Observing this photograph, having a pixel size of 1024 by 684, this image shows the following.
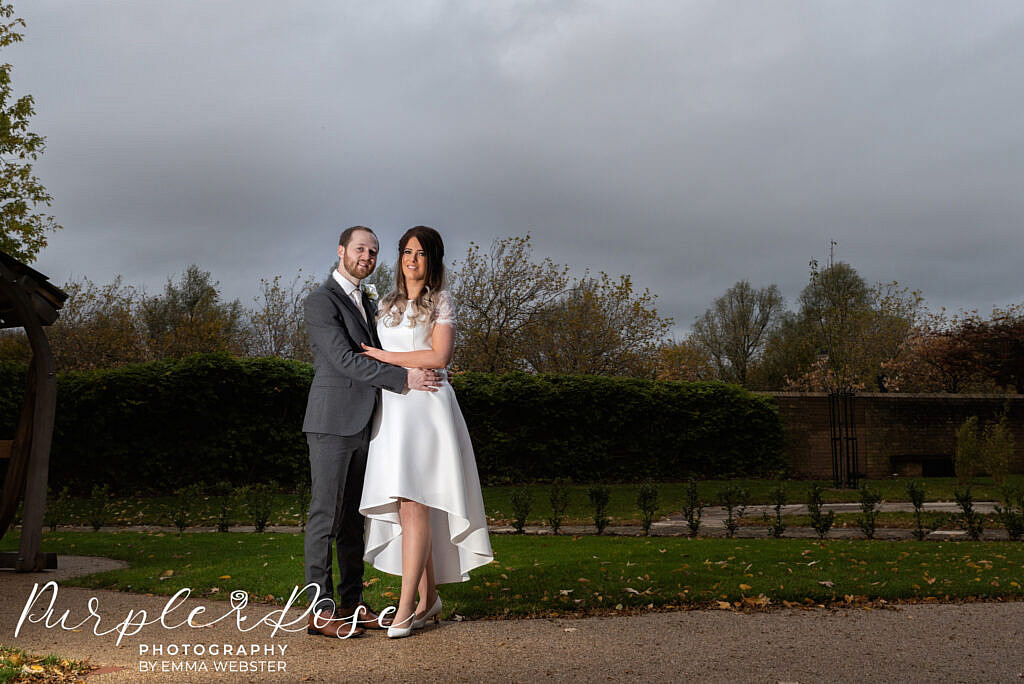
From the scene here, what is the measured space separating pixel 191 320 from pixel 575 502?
22.2 m

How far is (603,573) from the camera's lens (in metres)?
7.02

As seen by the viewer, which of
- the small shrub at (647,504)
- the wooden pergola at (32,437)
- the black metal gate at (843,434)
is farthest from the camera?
the black metal gate at (843,434)

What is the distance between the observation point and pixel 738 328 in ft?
152

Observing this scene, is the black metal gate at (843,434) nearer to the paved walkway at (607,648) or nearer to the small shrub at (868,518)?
the small shrub at (868,518)

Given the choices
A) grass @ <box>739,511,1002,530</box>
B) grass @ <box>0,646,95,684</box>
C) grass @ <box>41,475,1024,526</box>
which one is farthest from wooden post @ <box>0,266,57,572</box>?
grass @ <box>739,511,1002,530</box>

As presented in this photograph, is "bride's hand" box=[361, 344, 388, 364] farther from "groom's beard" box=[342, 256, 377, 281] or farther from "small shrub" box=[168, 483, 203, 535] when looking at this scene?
"small shrub" box=[168, 483, 203, 535]

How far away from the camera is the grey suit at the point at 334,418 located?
4.80 meters

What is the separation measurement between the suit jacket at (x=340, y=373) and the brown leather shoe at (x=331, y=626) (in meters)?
1.09

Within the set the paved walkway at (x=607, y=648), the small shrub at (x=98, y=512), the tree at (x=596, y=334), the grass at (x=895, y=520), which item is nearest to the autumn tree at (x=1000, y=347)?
the tree at (x=596, y=334)

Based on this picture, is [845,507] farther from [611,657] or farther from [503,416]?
[611,657]

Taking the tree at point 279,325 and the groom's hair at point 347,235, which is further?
the tree at point 279,325

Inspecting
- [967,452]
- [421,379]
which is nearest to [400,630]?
[421,379]

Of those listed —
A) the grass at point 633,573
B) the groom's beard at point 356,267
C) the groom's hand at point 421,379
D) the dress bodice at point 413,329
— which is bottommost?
the grass at point 633,573

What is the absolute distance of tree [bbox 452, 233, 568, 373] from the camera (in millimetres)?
26281
